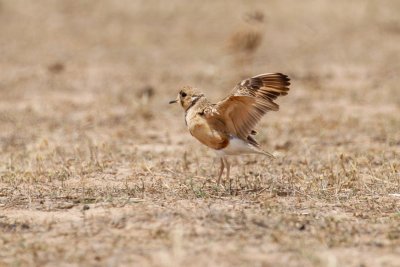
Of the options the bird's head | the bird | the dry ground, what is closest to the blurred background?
the dry ground

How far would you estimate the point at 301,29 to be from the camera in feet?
59.6

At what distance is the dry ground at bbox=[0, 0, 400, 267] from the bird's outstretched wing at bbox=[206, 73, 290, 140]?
20.8 inches

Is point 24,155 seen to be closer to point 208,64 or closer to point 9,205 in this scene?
point 9,205

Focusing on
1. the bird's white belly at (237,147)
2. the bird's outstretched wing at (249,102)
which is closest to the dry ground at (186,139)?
the bird's white belly at (237,147)

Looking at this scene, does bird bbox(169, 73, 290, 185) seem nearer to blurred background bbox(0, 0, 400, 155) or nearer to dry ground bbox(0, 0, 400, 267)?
dry ground bbox(0, 0, 400, 267)

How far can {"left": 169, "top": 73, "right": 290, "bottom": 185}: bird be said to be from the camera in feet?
21.4

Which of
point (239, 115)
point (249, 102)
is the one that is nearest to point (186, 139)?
point (239, 115)

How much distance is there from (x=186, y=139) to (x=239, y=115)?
3114mm

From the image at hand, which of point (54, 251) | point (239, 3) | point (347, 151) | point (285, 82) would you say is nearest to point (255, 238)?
point (54, 251)

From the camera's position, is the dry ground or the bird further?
the bird

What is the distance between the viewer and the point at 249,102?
653 centimetres

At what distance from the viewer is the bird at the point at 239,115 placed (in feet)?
21.4

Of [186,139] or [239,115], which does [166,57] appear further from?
[239,115]

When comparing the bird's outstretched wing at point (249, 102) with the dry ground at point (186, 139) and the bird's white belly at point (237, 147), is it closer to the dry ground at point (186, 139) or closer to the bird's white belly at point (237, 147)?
the bird's white belly at point (237, 147)
